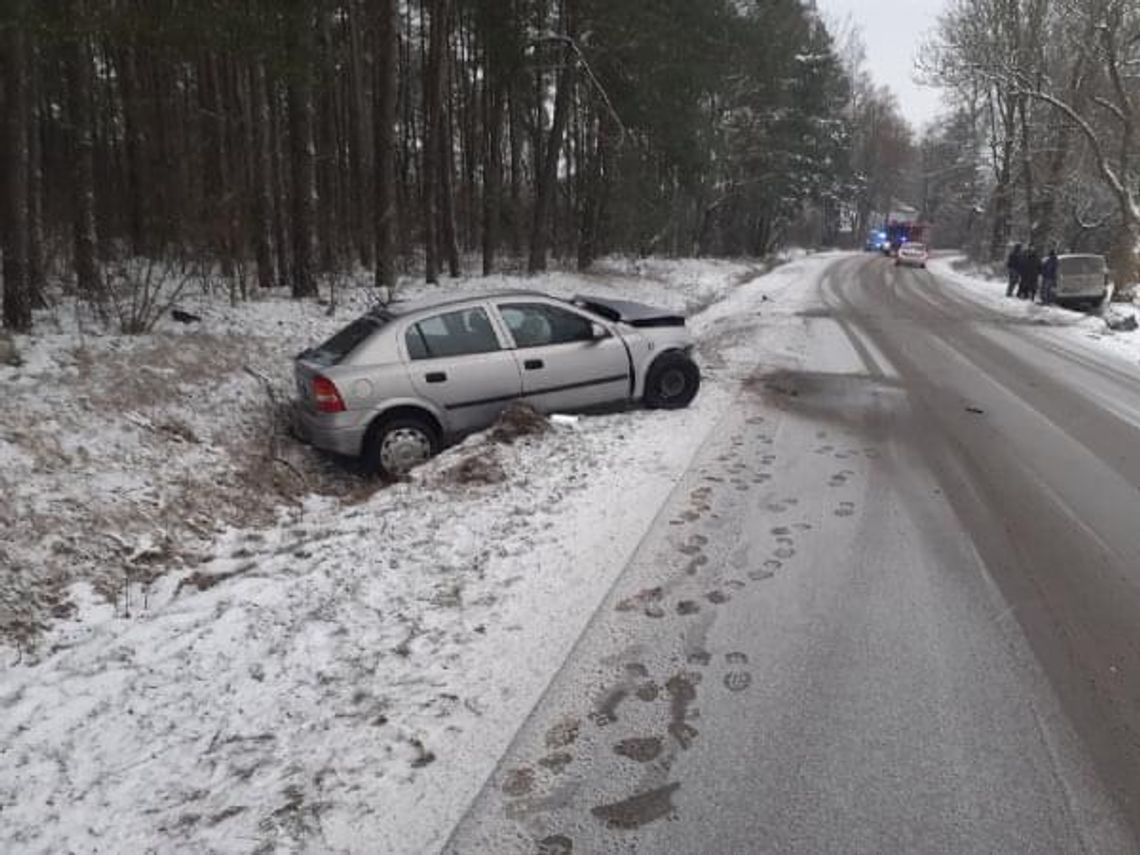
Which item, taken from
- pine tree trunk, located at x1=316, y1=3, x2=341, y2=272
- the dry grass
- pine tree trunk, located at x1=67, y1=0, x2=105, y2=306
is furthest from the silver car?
pine tree trunk, located at x1=316, y1=3, x2=341, y2=272

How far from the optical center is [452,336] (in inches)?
317

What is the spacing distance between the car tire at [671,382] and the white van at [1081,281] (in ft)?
63.2

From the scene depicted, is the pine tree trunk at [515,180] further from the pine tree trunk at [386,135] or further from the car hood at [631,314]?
the car hood at [631,314]

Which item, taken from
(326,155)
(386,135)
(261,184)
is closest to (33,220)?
(261,184)

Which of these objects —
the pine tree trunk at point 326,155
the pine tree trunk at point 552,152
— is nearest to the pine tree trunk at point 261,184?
the pine tree trunk at point 326,155

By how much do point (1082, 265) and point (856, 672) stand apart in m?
24.2

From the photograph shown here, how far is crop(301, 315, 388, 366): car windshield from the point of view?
305 inches

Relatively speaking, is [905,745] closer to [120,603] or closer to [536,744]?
[536,744]

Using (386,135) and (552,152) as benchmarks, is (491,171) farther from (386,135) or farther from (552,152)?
(386,135)

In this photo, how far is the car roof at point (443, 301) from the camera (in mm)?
8070

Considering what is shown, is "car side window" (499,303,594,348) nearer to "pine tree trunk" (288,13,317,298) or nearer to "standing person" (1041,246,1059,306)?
"pine tree trunk" (288,13,317,298)

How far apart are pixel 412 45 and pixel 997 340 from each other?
23470mm

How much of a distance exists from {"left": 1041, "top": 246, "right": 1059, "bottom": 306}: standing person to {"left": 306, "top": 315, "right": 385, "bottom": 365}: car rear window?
73.8 ft

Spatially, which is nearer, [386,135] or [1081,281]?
[386,135]
